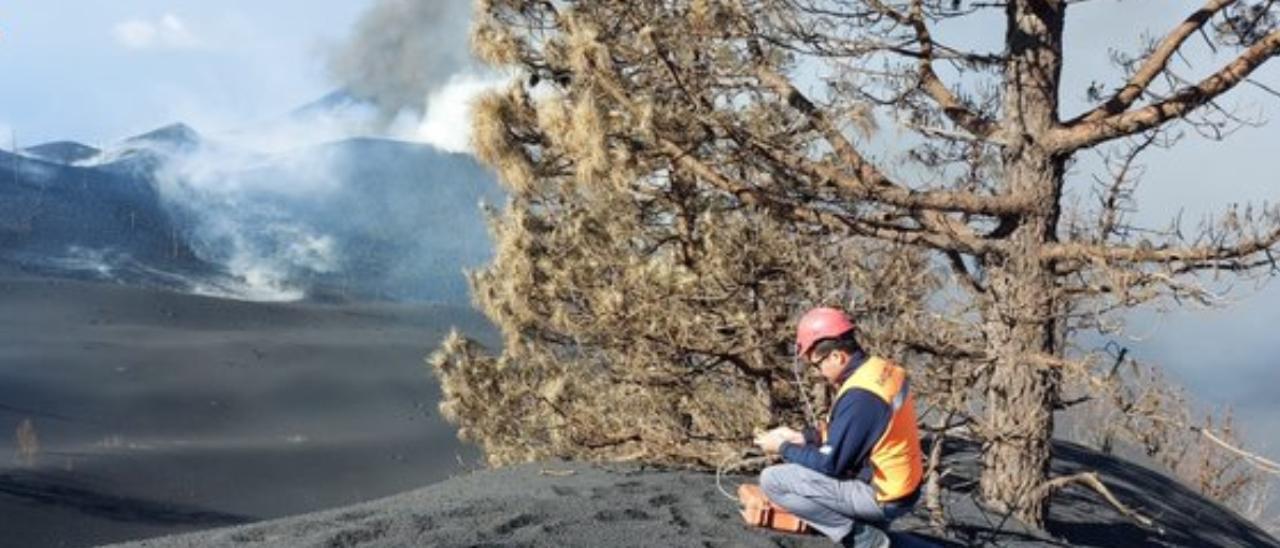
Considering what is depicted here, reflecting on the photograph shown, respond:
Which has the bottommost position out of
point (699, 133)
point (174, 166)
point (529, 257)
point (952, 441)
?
point (952, 441)

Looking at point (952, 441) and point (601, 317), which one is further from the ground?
point (601, 317)

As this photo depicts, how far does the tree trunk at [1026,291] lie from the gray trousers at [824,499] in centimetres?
275

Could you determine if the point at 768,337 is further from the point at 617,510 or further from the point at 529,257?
the point at 617,510

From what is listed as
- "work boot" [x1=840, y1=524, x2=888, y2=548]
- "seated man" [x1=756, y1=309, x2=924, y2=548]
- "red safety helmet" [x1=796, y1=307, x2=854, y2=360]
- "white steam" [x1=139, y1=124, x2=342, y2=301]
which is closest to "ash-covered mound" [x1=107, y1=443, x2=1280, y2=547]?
"work boot" [x1=840, y1=524, x2=888, y2=548]

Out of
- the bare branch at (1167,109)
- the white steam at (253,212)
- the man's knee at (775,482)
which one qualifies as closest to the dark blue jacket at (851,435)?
the man's knee at (775,482)

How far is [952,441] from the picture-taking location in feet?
42.0

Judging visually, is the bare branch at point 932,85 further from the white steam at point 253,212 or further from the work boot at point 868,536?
the white steam at point 253,212

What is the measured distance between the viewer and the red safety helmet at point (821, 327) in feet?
19.6

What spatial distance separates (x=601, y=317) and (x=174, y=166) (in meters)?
66.6

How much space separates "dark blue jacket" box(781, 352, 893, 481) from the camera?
19.0ft

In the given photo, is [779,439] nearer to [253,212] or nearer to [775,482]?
[775,482]

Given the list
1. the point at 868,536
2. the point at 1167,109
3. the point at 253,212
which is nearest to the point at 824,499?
the point at 868,536

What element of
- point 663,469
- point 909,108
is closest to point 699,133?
point 909,108

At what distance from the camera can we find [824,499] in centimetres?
633
